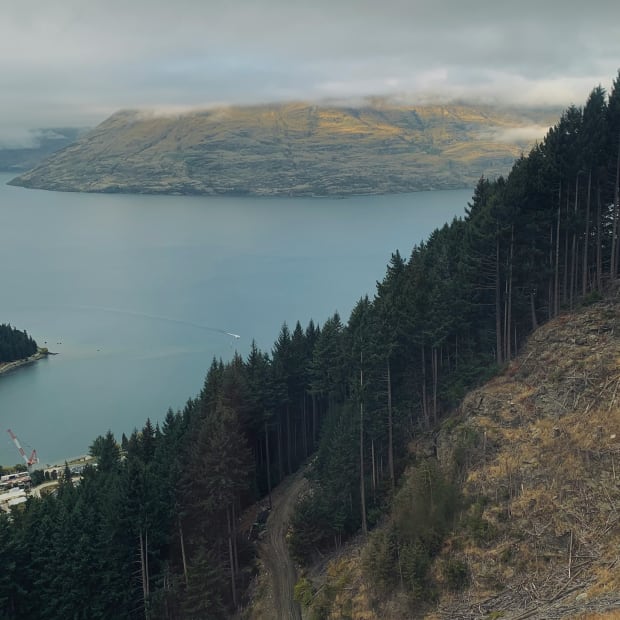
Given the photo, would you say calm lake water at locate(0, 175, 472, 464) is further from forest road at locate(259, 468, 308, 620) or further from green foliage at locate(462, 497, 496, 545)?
green foliage at locate(462, 497, 496, 545)

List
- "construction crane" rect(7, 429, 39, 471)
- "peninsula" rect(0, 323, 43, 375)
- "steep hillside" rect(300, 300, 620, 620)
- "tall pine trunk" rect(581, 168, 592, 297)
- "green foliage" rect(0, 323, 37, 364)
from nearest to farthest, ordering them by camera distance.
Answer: "steep hillside" rect(300, 300, 620, 620)
"tall pine trunk" rect(581, 168, 592, 297)
"construction crane" rect(7, 429, 39, 471)
"peninsula" rect(0, 323, 43, 375)
"green foliage" rect(0, 323, 37, 364)

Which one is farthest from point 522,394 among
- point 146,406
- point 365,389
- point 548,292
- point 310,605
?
point 146,406

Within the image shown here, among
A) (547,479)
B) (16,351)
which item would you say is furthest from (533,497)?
(16,351)

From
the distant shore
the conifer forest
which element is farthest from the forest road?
the distant shore

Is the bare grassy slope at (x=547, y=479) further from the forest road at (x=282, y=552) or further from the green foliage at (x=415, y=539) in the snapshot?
the forest road at (x=282, y=552)

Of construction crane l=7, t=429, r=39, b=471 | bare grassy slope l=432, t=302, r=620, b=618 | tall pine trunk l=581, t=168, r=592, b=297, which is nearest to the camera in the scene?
bare grassy slope l=432, t=302, r=620, b=618

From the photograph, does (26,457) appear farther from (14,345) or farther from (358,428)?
(358,428)

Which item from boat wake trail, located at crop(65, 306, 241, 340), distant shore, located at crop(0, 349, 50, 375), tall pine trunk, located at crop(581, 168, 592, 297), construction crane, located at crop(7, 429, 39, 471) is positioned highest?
tall pine trunk, located at crop(581, 168, 592, 297)
